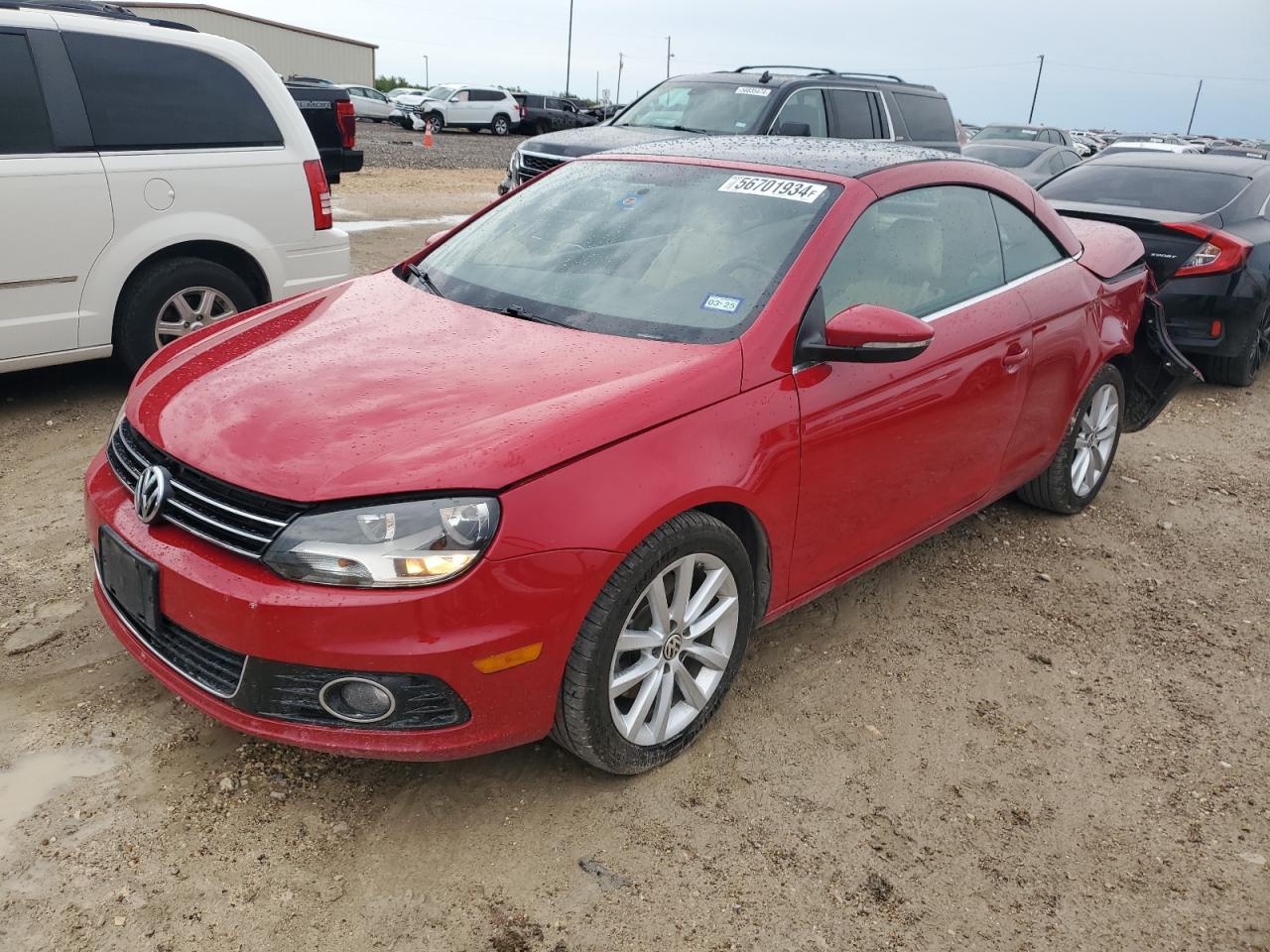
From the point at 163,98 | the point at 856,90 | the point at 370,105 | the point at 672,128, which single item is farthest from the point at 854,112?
the point at 370,105

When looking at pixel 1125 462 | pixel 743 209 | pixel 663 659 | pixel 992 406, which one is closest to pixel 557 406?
pixel 663 659

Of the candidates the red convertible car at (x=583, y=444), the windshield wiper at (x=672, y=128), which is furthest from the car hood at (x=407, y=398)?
the windshield wiper at (x=672, y=128)

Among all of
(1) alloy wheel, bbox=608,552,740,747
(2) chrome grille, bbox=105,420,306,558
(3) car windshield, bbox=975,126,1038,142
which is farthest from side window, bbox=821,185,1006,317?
(3) car windshield, bbox=975,126,1038,142

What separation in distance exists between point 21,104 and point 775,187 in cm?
375

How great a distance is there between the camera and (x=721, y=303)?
3109 mm

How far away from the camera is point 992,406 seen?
3.79 metres

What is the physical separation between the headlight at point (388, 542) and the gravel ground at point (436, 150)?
57.7 feet

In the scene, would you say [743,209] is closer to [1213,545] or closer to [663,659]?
[663,659]

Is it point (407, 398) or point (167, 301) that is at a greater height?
point (407, 398)

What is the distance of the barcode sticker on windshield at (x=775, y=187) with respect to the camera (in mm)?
3381

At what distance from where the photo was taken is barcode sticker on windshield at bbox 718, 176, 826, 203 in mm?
3381

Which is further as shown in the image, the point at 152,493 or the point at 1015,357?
the point at 1015,357

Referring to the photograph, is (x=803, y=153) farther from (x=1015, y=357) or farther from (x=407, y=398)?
(x=407, y=398)

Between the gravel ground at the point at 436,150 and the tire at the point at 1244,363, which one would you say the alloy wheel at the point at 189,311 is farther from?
the gravel ground at the point at 436,150
